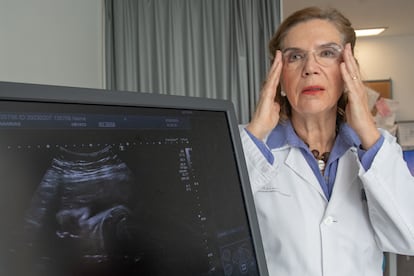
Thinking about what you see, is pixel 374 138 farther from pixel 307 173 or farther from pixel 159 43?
pixel 159 43

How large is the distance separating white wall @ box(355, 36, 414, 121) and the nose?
392 centimetres

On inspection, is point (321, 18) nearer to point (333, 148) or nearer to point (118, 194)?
point (333, 148)

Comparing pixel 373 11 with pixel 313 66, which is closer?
pixel 313 66

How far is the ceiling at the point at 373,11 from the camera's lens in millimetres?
3223

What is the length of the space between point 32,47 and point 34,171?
3.68 ft

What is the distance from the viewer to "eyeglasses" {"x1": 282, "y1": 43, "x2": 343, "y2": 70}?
998mm

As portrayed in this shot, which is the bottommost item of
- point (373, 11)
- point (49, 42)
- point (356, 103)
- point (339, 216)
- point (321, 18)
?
point (339, 216)

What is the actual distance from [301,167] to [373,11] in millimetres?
3006

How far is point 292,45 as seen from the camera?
3.34 ft

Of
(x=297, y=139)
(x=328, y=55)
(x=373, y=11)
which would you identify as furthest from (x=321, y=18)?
(x=373, y=11)

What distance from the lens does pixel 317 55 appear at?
997 mm

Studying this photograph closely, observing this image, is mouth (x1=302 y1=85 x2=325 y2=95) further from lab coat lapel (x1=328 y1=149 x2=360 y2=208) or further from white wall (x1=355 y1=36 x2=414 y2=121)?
white wall (x1=355 y1=36 x2=414 y2=121)

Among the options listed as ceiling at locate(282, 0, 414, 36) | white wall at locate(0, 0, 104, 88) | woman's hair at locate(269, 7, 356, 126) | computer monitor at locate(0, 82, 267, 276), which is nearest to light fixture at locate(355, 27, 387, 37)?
ceiling at locate(282, 0, 414, 36)

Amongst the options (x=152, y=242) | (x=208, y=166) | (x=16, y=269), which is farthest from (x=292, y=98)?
(x=16, y=269)
